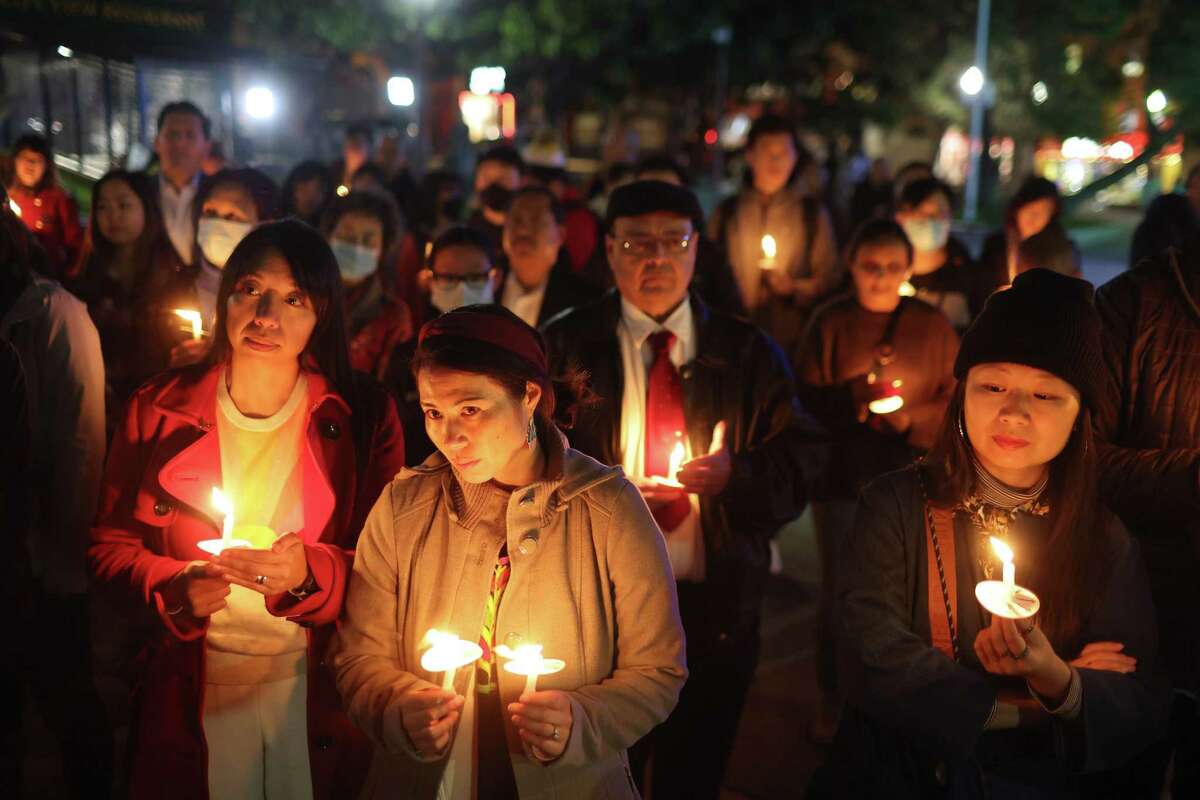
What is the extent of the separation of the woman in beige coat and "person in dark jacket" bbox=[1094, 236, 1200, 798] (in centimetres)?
161

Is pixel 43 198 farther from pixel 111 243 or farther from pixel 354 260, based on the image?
pixel 354 260

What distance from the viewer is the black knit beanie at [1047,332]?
2.73m

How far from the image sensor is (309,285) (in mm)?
3189

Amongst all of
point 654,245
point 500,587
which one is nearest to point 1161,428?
point 654,245

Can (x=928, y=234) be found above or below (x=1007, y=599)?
above

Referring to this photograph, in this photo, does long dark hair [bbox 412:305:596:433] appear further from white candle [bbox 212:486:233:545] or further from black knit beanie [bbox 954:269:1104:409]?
black knit beanie [bbox 954:269:1104:409]

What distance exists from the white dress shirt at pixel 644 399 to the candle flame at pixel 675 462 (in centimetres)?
25

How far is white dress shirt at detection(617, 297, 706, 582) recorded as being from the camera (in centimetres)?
371

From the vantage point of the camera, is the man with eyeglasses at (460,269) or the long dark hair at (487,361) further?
the man with eyeglasses at (460,269)

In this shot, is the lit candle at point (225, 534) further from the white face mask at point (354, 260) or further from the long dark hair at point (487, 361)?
the white face mask at point (354, 260)

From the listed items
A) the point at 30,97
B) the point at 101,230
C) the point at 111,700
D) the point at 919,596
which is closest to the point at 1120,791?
the point at 919,596

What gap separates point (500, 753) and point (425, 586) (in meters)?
0.45

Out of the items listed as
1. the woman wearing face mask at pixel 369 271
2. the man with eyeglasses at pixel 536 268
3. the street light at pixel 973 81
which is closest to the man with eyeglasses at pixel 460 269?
the woman wearing face mask at pixel 369 271

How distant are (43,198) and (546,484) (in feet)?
20.9
